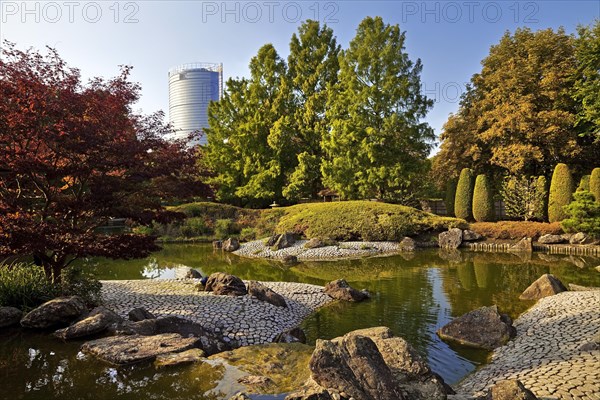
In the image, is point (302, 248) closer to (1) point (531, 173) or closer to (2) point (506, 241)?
(2) point (506, 241)

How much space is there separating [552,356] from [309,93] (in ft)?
88.2

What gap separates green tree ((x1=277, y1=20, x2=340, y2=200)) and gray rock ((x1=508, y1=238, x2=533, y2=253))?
46.0ft

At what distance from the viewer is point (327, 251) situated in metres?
18.4

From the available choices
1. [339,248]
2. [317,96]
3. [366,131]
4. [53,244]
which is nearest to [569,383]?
[53,244]

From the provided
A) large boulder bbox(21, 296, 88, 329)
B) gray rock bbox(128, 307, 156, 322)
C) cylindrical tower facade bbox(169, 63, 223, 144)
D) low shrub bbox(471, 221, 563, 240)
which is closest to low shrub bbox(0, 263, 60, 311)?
large boulder bbox(21, 296, 88, 329)

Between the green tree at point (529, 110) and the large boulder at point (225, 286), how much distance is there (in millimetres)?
19410

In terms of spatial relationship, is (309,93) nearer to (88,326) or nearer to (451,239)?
(451,239)

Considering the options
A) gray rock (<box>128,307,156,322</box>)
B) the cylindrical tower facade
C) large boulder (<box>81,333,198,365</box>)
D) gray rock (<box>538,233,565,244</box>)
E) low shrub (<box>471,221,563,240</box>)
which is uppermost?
the cylindrical tower facade

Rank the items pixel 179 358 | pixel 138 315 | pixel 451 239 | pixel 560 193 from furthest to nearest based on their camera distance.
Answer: pixel 560 193
pixel 451 239
pixel 138 315
pixel 179 358

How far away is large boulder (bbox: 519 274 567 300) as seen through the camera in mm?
9438

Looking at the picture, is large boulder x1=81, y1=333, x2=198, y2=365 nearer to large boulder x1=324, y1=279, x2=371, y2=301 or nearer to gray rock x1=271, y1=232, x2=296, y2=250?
large boulder x1=324, y1=279, x2=371, y2=301

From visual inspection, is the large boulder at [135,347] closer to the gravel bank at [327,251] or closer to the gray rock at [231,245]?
the gravel bank at [327,251]

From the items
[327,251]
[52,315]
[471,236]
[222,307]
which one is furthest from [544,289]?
[471,236]

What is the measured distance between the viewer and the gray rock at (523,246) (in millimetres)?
18250
